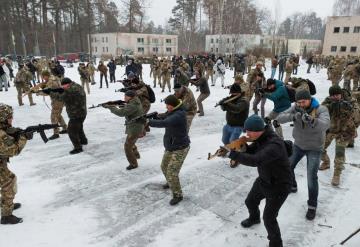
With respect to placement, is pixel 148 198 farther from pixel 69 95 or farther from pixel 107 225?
pixel 69 95

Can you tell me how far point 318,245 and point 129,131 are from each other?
3572mm

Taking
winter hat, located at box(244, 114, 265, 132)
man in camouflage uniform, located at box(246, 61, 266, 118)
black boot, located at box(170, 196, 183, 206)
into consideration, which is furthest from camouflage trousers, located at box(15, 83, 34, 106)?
winter hat, located at box(244, 114, 265, 132)

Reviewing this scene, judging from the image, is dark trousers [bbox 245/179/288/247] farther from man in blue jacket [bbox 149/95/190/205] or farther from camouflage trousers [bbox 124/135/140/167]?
camouflage trousers [bbox 124/135/140/167]

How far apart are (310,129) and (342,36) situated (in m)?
50.1

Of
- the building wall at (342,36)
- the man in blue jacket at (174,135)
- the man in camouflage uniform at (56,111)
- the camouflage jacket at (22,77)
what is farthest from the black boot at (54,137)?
the building wall at (342,36)

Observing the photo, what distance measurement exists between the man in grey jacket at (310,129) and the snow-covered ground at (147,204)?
0.56 meters

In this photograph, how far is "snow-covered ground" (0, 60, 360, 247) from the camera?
425 centimetres

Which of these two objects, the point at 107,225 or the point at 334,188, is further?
the point at 334,188

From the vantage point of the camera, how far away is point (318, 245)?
411 cm

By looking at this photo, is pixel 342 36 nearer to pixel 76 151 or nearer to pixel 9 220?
pixel 76 151

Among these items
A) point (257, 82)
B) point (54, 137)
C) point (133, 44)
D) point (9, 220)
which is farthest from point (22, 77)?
point (133, 44)

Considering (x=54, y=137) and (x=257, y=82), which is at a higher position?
(x=257, y=82)

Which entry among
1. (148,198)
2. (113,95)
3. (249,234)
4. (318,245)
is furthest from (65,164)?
(113,95)

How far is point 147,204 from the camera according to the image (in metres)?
5.11
